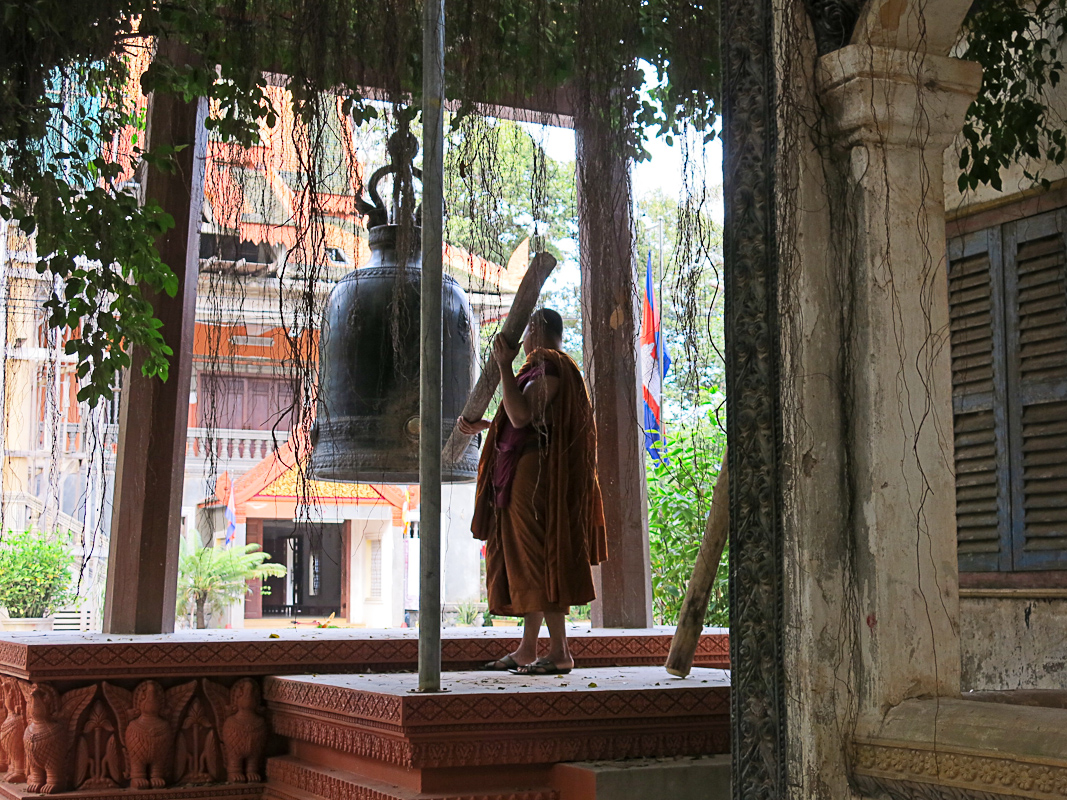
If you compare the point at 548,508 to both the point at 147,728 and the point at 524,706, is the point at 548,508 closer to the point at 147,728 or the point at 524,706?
the point at 524,706

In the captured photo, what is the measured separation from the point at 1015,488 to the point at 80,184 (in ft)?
13.9

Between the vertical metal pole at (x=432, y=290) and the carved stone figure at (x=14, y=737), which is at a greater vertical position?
the vertical metal pole at (x=432, y=290)

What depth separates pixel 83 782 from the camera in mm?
5723

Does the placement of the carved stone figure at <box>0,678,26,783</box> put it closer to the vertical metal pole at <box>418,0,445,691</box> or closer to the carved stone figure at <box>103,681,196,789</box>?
the carved stone figure at <box>103,681,196,789</box>

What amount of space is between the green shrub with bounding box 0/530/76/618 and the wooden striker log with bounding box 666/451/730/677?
11826 millimetres

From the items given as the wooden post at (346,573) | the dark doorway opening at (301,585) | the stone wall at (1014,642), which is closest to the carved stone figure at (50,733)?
the stone wall at (1014,642)

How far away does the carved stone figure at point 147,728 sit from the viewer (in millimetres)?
5766

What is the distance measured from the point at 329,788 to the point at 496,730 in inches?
37.4

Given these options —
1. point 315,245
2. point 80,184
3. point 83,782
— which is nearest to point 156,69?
point 80,184

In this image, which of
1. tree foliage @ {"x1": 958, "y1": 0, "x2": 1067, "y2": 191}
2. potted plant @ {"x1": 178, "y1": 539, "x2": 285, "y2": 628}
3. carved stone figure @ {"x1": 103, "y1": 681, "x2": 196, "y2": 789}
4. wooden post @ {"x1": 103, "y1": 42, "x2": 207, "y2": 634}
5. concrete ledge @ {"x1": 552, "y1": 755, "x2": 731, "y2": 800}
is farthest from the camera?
potted plant @ {"x1": 178, "y1": 539, "x2": 285, "y2": 628}

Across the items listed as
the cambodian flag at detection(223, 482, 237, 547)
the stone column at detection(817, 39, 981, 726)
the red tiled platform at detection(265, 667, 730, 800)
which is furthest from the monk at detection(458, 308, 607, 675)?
the cambodian flag at detection(223, 482, 237, 547)

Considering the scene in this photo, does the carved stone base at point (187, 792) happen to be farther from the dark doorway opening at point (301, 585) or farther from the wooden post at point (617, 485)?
the dark doorway opening at point (301, 585)

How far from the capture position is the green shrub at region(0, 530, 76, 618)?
572 inches

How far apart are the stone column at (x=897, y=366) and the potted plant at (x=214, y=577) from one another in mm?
14204
